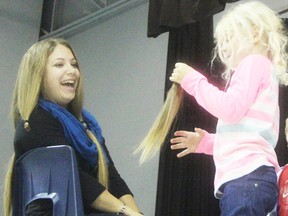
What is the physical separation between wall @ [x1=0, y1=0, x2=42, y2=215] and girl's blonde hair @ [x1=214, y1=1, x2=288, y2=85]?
2.91m

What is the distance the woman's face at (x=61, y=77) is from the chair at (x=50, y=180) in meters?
0.29

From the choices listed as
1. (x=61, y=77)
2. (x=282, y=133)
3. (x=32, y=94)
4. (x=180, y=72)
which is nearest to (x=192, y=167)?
(x=282, y=133)

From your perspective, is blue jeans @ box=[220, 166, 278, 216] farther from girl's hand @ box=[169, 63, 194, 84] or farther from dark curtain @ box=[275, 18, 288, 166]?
dark curtain @ box=[275, 18, 288, 166]

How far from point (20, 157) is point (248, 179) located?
0.64 metres

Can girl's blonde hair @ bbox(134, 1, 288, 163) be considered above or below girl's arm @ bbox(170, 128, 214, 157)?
above

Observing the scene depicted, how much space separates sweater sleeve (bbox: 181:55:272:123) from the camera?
1181 millimetres

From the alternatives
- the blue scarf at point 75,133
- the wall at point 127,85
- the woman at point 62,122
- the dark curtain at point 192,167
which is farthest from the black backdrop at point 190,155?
the blue scarf at point 75,133

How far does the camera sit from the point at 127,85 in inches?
144

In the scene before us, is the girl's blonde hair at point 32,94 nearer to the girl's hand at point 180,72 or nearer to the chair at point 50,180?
the chair at point 50,180

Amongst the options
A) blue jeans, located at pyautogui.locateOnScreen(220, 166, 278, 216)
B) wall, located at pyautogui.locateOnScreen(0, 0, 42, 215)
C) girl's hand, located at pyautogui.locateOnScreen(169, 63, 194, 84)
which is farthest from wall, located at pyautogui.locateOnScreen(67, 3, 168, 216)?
blue jeans, located at pyautogui.locateOnScreen(220, 166, 278, 216)

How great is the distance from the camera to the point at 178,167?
114 inches

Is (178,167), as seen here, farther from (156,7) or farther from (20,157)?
(20,157)

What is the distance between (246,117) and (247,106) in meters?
0.03

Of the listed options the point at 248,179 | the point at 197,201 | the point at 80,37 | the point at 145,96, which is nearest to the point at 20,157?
the point at 248,179
